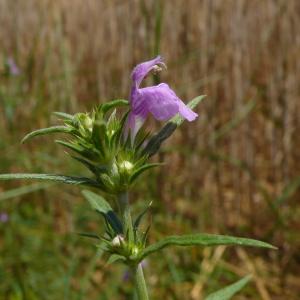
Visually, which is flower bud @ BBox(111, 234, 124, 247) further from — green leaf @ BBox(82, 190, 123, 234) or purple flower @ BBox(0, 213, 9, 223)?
purple flower @ BBox(0, 213, 9, 223)

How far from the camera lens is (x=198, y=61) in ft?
11.9

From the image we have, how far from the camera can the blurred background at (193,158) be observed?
2.88m

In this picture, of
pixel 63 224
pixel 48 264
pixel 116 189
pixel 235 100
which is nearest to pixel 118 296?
pixel 48 264

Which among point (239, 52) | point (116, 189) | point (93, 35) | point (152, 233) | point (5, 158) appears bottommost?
point (152, 233)

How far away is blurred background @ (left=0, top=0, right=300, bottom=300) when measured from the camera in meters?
2.88

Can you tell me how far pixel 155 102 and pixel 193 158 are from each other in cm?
256

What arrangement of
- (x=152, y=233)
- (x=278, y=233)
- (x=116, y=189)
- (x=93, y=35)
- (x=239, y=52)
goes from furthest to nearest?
1. (x=93, y=35)
2. (x=239, y=52)
3. (x=278, y=233)
4. (x=152, y=233)
5. (x=116, y=189)

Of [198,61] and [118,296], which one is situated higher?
[198,61]

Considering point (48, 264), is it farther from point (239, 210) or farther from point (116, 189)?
point (116, 189)

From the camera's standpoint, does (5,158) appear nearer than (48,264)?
No

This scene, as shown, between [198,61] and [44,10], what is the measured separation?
5.06 ft

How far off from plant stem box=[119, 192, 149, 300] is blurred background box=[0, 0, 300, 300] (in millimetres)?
1609

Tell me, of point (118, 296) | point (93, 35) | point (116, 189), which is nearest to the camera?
point (116, 189)

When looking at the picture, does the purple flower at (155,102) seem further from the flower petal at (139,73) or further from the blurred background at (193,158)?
the blurred background at (193,158)
